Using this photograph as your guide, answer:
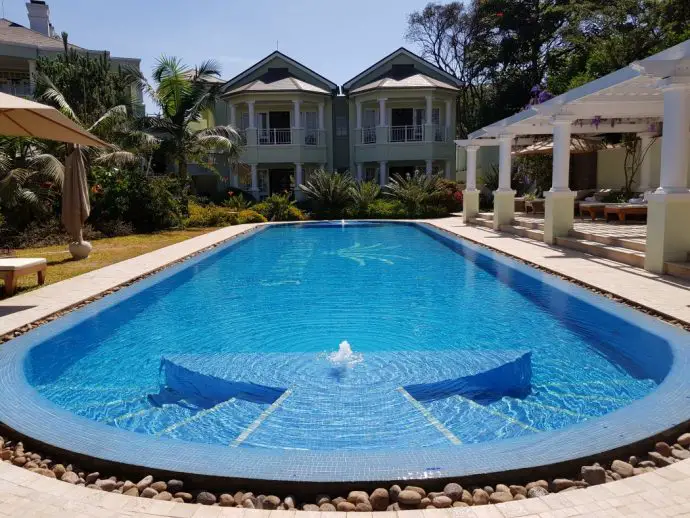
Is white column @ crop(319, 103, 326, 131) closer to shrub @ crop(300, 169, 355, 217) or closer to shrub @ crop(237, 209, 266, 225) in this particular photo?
shrub @ crop(300, 169, 355, 217)

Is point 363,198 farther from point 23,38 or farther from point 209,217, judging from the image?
point 23,38

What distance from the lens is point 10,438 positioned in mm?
4066

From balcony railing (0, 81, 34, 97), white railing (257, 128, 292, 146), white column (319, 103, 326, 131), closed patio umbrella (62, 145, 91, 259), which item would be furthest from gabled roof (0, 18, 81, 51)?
closed patio umbrella (62, 145, 91, 259)

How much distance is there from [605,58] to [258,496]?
981 inches

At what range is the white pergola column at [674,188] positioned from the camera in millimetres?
9195

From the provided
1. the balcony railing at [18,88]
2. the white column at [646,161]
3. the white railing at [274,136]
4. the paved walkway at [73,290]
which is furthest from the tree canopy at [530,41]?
the balcony railing at [18,88]

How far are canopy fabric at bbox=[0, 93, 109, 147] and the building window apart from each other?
2409cm

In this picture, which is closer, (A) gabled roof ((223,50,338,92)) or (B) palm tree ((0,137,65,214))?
(B) palm tree ((0,137,65,214))

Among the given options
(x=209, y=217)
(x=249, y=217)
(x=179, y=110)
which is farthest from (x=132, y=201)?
(x=249, y=217)

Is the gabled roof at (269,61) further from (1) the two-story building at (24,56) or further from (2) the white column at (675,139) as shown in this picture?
(2) the white column at (675,139)

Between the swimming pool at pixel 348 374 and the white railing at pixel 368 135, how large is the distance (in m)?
21.7

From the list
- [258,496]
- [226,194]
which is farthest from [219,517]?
[226,194]

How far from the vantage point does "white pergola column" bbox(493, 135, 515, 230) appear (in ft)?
60.8

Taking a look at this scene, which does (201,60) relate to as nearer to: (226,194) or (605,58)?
(226,194)
